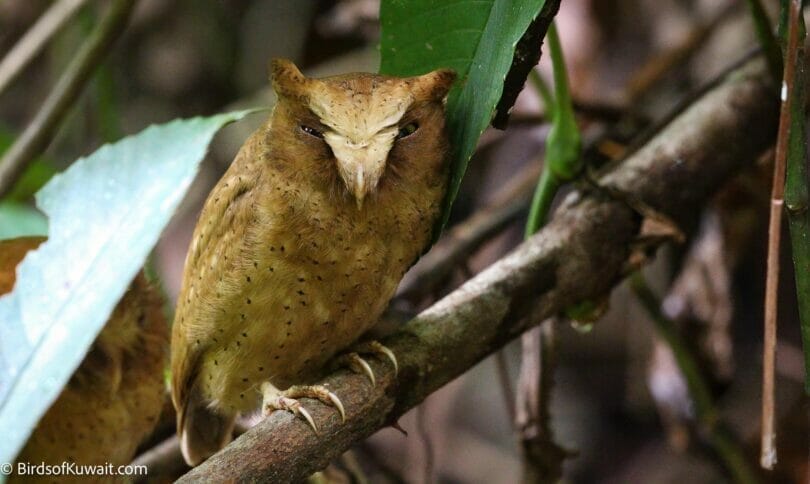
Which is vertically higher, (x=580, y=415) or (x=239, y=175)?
(x=239, y=175)

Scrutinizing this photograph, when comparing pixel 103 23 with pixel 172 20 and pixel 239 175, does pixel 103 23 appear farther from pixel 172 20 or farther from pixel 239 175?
pixel 172 20

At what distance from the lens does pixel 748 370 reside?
8.27 feet

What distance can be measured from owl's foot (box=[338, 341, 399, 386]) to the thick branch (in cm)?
1

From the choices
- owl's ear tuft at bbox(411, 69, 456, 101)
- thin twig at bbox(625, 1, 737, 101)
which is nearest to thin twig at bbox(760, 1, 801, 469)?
owl's ear tuft at bbox(411, 69, 456, 101)

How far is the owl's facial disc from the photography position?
1108 mm

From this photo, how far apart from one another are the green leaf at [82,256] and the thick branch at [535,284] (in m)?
0.25

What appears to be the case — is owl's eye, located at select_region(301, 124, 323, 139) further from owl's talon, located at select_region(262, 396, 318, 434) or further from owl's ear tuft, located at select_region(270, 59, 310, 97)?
owl's talon, located at select_region(262, 396, 318, 434)

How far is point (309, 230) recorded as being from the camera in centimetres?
121

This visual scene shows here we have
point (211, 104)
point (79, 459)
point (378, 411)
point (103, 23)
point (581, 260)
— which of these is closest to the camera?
point (378, 411)

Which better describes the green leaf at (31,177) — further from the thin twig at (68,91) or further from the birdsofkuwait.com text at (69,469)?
the birdsofkuwait.com text at (69,469)

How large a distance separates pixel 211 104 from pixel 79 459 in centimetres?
238

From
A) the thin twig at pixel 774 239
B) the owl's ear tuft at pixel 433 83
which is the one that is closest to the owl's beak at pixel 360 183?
the owl's ear tuft at pixel 433 83

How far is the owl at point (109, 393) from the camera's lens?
134 cm

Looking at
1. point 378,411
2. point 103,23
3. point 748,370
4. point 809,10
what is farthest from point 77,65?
point 748,370
